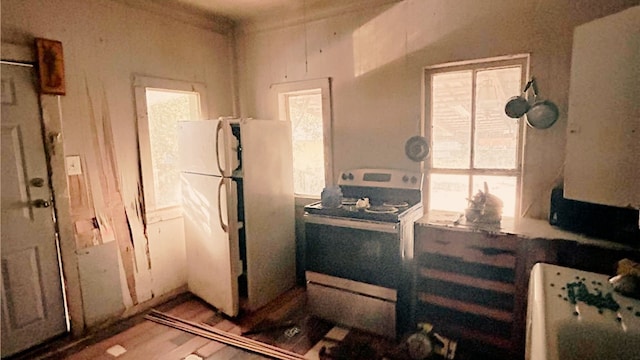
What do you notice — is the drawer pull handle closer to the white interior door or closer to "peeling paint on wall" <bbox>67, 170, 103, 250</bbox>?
"peeling paint on wall" <bbox>67, 170, 103, 250</bbox>

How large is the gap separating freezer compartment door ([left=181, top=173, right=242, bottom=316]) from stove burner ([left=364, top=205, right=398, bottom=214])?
1039 mm

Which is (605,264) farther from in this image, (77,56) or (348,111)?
(77,56)

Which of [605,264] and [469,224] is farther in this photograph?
[469,224]

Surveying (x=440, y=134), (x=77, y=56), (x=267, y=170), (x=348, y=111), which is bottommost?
(x=267, y=170)

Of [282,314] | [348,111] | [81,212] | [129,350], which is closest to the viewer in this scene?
[129,350]

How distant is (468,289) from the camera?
2260mm

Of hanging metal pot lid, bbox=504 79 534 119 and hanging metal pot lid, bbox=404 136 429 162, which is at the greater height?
hanging metal pot lid, bbox=504 79 534 119

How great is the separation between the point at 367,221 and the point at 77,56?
237 centimetres

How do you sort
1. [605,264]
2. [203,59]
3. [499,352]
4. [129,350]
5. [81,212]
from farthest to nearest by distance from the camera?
[203,59]
[81,212]
[129,350]
[499,352]
[605,264]

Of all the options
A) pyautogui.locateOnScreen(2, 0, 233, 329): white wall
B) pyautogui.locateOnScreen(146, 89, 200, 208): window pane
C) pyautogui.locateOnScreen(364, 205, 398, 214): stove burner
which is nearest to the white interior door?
pyautogui.locateOnScreen(2, 0, 233, 329): white wall

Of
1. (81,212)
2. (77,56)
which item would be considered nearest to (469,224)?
(81,212)

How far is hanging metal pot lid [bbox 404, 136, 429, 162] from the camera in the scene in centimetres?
267

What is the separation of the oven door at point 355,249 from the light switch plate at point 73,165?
1698 millimetres

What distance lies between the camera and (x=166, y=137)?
3119 mm
